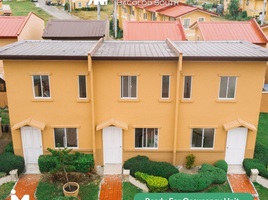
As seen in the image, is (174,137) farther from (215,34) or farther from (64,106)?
(215,34)

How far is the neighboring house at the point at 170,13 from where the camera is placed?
42438 mm

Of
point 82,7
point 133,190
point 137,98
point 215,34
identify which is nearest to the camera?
point 133,190

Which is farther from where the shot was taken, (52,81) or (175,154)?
(175,154)

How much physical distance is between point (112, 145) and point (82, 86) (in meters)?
4.07

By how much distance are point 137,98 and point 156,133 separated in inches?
101

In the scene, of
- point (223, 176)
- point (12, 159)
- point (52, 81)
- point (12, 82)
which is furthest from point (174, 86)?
point (12, 159)

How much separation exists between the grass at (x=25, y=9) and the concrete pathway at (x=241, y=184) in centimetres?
6111

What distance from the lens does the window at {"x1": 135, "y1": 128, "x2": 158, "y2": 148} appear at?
1650 centimetres

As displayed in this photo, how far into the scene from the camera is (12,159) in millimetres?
15953

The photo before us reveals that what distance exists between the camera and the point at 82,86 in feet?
51.3

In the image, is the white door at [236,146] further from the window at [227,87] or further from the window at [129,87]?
the window at [129,87]

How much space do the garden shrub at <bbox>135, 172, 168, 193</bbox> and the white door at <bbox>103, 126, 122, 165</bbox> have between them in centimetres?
240

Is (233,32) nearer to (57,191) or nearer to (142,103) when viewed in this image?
(142,103)

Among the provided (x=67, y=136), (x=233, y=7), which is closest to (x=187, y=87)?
(x=67, y=136)
